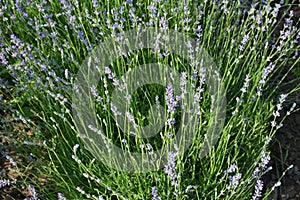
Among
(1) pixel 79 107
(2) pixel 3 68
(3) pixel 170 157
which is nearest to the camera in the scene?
(3) pixel 170 157

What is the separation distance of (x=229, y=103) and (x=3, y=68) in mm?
1587

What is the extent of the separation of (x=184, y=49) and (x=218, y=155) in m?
0.82

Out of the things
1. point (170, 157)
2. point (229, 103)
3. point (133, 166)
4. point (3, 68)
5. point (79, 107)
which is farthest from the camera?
point (3, 68)

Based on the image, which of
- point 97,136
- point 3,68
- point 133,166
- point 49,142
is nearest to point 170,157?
point 133,166

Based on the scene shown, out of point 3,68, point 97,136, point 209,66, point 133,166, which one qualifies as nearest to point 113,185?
point 133,166

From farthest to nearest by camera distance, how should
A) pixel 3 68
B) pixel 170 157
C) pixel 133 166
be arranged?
pixel 3 68 → pixel 133 166 → pixel 170 157

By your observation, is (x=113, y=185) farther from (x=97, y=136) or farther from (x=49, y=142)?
(x=49, y=142)

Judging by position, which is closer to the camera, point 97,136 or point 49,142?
point 97,136

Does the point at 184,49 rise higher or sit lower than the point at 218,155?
higher

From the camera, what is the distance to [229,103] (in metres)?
2.75

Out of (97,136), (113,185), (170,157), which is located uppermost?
(170,157)

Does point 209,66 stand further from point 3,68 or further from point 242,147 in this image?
point 3,68

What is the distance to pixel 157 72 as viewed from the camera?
2.76m

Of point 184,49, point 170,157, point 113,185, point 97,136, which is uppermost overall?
point 184,49
